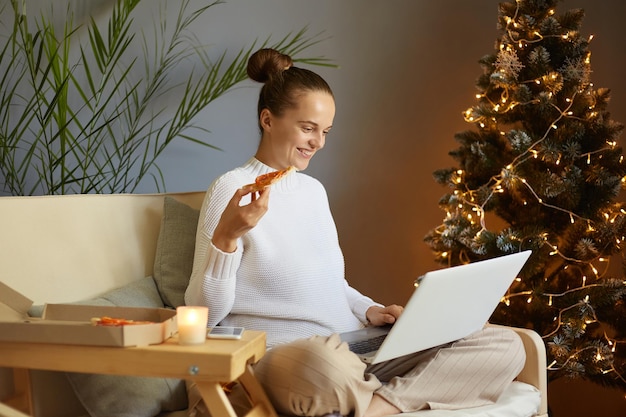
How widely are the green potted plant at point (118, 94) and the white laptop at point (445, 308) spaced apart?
4.41ft

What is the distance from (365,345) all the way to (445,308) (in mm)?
292

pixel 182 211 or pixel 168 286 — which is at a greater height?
pixel 182 211

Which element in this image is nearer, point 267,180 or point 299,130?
point 267,180

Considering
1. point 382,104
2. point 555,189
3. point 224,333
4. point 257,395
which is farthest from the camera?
point 382,104

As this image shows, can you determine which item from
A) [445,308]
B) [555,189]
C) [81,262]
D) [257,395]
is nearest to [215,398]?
[257,395]

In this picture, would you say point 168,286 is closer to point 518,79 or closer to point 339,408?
point 339,408

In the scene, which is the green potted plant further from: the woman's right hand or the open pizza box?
the open pizza box

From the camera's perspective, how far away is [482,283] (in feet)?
5.71

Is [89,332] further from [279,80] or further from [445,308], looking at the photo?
[279,80]

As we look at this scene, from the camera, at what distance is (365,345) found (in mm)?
1898

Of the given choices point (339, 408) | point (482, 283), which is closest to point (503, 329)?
point (482, 283)

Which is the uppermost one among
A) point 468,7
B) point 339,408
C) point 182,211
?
point 468,7

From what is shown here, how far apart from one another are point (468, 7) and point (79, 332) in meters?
2.19

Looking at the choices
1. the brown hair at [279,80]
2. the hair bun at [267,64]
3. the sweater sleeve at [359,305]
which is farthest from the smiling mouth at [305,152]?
the sweater sleeve at [359,305]
